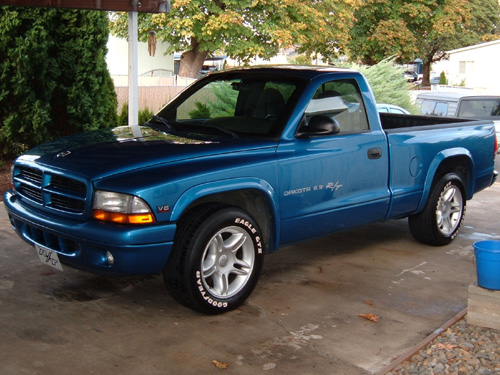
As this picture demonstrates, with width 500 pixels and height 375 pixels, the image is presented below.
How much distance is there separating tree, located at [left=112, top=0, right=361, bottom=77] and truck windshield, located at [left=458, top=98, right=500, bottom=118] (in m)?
13.8

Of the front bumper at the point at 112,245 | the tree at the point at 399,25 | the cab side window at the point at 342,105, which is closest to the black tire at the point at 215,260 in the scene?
the front bumper at the point at 112,245

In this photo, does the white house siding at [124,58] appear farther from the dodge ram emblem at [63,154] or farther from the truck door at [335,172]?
the dodge ram emblem at [63,154]

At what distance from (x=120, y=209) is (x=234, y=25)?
83.3 feet

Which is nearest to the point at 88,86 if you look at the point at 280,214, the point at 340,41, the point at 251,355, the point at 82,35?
the point at 82,35

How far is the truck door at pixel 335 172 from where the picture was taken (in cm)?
554

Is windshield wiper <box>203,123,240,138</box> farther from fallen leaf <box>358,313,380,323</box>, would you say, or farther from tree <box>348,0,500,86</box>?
tree <box>348,0,500,86</box>

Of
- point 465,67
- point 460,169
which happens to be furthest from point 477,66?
point 460,169

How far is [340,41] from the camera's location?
35.1 metres

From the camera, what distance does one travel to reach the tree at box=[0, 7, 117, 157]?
403 inches

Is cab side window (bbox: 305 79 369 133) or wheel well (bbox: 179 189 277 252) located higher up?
cab side window (bbox: 305 79 369 133)

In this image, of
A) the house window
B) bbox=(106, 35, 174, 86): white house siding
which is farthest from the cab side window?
the house window

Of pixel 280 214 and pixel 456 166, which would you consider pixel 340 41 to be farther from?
pixel 280 214

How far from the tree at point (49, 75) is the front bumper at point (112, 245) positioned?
606 cm

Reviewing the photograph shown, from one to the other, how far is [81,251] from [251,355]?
1335 millimetres
